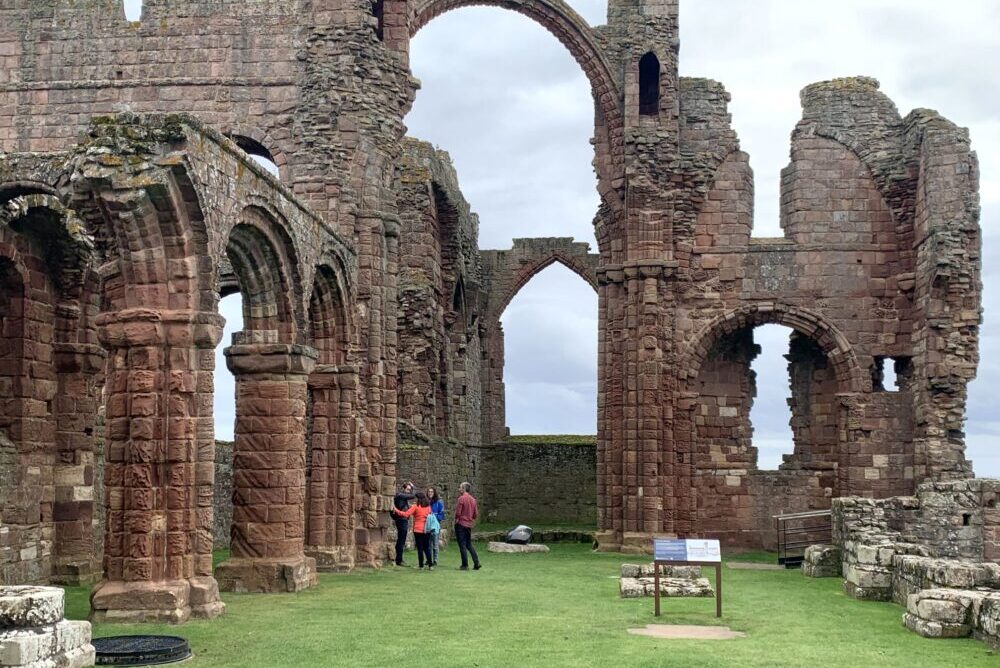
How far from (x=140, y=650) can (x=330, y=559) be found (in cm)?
842

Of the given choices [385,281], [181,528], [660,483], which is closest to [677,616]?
[181,528]

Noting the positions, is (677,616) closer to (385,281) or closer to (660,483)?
(385,281)

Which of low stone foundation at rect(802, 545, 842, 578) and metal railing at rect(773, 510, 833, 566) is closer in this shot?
low stone foundation at rect(802, 545, 842, 578)

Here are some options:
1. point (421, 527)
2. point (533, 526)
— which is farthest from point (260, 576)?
point (533, 526)

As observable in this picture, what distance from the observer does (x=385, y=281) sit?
64.0 ft

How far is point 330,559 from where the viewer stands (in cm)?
1742

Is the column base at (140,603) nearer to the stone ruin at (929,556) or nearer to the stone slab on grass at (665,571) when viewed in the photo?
the stone slab on grass at (665,571)

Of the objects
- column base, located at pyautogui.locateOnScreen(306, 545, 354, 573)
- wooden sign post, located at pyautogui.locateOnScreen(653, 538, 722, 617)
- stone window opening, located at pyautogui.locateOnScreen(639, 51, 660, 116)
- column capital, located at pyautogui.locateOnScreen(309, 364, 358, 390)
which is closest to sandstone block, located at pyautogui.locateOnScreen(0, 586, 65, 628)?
wooden sign post, located at pyautogui.locateOnScreen(653, 538, 722, 617)

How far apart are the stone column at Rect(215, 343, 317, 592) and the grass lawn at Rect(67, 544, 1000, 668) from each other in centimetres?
73

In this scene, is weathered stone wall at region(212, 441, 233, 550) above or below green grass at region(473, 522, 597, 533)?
above

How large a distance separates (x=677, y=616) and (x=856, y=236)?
1345 centimetres

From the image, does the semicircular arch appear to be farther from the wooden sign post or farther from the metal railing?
the wooden sign post

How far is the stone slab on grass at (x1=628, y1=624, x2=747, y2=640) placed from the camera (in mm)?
10609

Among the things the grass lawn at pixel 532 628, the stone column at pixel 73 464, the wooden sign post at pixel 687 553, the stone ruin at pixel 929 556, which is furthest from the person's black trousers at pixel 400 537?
the wooden sign post at pixel 687 553
